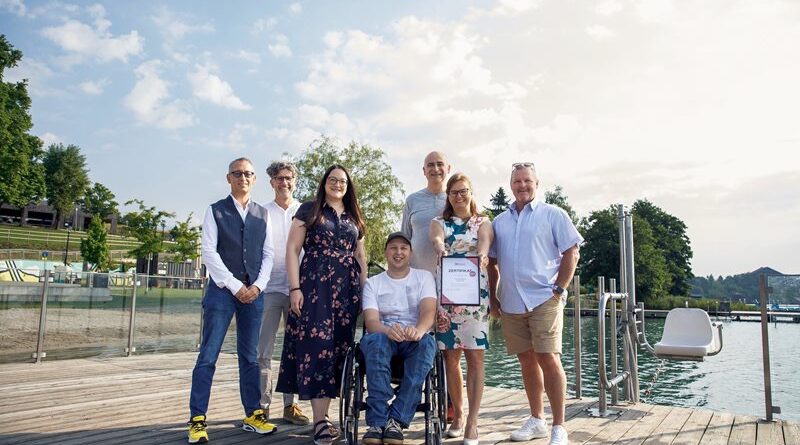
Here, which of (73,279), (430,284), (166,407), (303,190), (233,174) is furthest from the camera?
(303,190)

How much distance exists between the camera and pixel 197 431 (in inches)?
129

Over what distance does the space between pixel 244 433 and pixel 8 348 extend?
4.93 meters

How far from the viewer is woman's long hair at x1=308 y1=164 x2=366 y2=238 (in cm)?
343

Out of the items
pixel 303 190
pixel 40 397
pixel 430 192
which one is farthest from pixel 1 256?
pixel 430 192

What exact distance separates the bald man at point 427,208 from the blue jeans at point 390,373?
2.46ft

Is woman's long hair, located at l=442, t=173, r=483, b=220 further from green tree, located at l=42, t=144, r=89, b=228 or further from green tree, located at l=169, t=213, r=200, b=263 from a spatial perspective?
green tree, located at l=42, t=144, r=89, b=228

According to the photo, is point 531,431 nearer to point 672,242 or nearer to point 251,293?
point 251,293

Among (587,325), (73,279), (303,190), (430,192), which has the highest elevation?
(303,190)

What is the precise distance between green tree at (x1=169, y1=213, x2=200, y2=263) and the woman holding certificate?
97.0 feet

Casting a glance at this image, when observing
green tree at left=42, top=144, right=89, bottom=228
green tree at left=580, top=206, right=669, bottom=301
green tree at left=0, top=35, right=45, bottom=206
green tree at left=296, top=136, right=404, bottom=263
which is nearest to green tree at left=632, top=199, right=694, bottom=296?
green tree at left=580, top=206, right=669, bottom=301

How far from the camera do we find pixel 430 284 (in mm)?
3320

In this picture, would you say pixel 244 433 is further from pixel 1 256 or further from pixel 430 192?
pixel 1 256

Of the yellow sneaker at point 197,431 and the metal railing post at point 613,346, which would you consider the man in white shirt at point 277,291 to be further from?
the metal railing post at point 613,346

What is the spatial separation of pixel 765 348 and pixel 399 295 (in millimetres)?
2893
